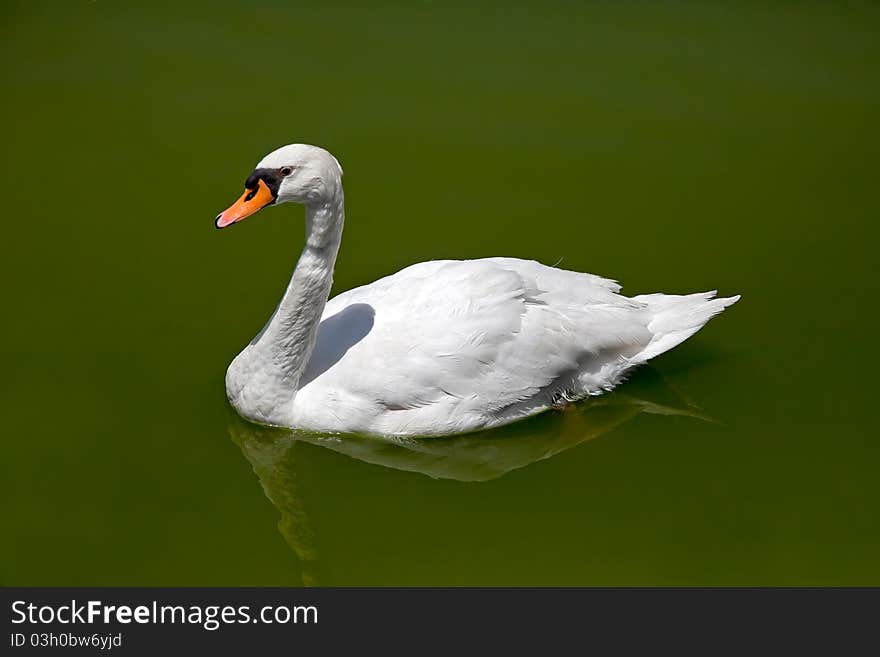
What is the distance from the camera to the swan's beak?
7027mm

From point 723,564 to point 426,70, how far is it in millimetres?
5764

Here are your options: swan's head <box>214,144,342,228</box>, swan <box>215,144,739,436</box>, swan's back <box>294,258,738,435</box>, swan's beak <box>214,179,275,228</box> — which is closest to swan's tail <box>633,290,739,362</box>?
swan's back <box>294,258,738,435</box>

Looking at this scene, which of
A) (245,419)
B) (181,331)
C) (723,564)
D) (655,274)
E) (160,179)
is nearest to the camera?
(723,564)

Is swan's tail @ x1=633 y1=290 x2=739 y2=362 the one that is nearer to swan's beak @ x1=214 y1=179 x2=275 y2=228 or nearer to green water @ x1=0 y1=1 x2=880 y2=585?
green water @ x1=0 y1=1 x2=880 y2=585

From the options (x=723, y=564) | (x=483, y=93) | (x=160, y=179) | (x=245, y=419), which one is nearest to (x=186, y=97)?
(x=160, y=179)

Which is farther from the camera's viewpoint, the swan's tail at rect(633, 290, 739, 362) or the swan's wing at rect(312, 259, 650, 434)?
the swan's tail at rect(633, 290, 739, 362)

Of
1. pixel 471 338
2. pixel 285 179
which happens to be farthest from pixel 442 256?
pixel 285 179

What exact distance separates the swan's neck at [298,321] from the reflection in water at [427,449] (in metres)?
0.21

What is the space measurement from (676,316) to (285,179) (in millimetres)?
2802

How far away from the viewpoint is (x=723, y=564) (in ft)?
23.4

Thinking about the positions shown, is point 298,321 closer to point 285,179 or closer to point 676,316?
point 285,179

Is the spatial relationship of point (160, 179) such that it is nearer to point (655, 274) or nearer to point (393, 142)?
point (393, 142)

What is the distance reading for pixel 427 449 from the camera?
25.4ft

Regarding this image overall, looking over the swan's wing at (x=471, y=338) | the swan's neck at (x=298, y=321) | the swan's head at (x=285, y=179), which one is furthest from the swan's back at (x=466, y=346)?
the swan's head at (x=285, y=179)
